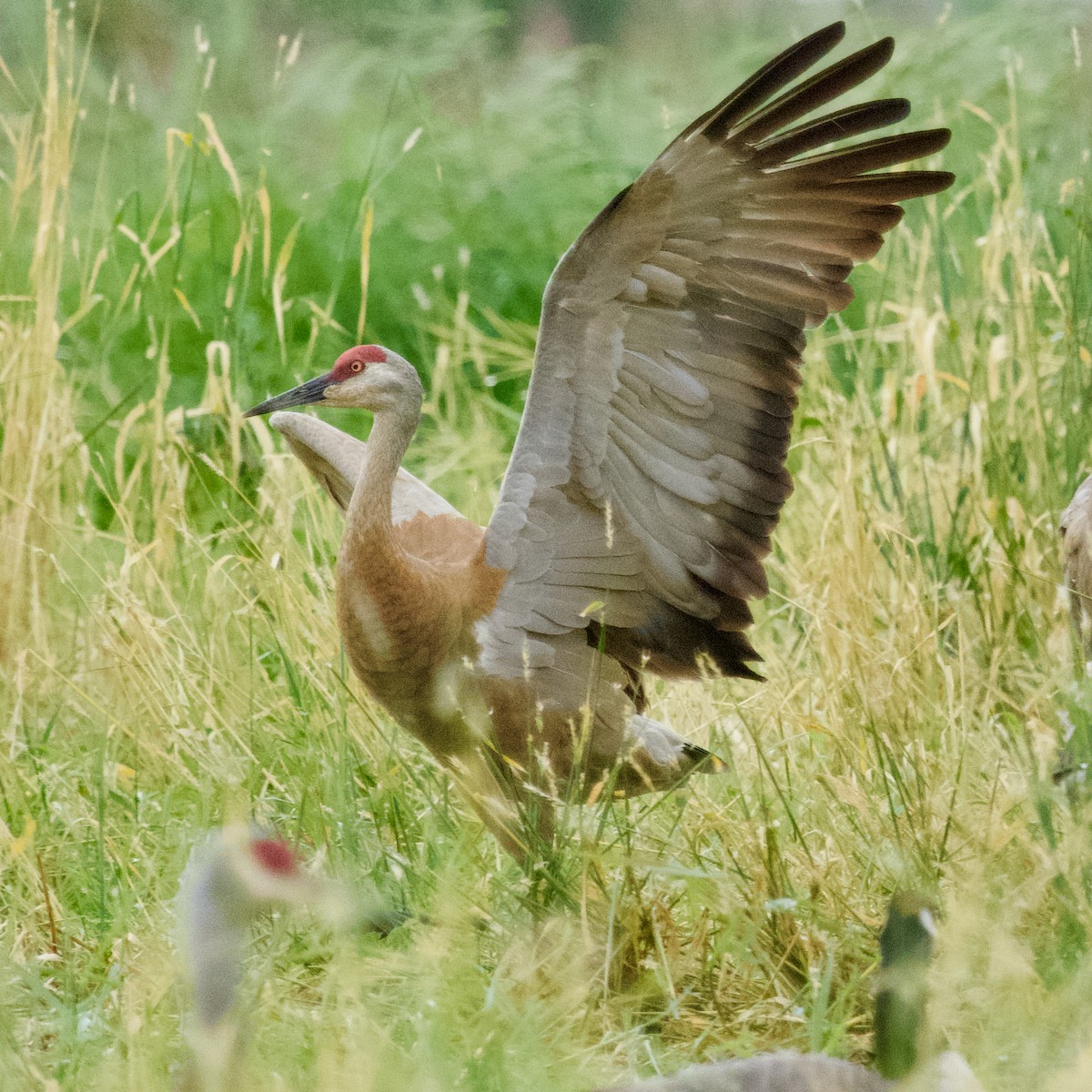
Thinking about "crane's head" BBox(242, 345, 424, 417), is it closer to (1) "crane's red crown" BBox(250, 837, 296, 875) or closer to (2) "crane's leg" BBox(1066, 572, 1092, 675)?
(2) "crane's leg" BBox(1066, 572, 1092, 675)

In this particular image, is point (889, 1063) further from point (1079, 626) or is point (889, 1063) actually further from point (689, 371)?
point (1079, 626)

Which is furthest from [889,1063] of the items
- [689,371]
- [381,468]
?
[381,468]

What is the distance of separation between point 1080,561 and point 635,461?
0.87 m

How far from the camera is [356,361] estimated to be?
3412 millimetres

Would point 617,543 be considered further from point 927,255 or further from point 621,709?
point 927,255

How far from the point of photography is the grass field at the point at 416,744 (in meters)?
2.54

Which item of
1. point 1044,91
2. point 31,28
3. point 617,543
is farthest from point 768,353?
point 31,28

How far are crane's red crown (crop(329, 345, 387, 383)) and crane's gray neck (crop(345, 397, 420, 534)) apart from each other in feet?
0.32

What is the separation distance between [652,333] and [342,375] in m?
0.69

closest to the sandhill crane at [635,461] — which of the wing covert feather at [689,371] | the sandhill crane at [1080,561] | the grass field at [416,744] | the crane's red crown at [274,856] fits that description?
the wing covert feather at [689,371]

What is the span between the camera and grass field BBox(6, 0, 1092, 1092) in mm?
2537

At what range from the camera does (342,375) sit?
343 cm

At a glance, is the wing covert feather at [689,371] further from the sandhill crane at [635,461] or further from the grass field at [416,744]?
the grass field at [416,744]

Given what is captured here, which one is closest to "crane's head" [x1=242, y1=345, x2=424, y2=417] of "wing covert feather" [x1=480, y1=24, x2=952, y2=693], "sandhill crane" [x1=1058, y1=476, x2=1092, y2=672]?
"wing covert feather" [x1=480, y1=24, x2=952, y2=693]
